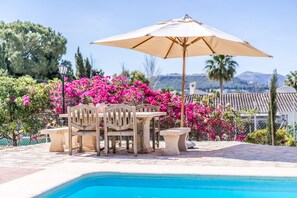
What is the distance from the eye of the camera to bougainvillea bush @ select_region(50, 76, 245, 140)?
33.6 ft

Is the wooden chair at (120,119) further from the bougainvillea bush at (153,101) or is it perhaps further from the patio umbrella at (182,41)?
the bougainvillea bush at (153,101)

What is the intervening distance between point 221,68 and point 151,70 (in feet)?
57.5

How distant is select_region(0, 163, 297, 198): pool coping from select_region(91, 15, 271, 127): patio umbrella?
7.34 feet

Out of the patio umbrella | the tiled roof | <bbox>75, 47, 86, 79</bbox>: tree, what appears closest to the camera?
the patio umbrella

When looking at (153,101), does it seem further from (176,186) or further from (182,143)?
(176,186)

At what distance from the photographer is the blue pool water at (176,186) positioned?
4.94 metres

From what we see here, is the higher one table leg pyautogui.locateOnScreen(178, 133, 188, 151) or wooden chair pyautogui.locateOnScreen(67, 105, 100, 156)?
wooden chair pyautogui.locateOnScreen(67, 105, 100, 156)

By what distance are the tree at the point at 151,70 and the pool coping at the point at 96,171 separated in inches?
981

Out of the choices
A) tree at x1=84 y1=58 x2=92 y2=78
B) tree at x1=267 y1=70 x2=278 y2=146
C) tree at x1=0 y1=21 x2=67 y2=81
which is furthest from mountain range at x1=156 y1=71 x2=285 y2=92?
tree at x1=267 y1=70 x2=278 y2=146

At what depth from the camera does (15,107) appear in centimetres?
1096

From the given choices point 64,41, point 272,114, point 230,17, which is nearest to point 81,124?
point 272,114

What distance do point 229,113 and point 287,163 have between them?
15.7 feet

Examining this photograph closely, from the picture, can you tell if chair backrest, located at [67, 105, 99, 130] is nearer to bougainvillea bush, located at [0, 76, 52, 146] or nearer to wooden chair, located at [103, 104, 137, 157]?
wooden chair, located at [103, 104, 137, 157]

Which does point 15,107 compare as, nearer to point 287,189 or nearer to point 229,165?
point 229,165
